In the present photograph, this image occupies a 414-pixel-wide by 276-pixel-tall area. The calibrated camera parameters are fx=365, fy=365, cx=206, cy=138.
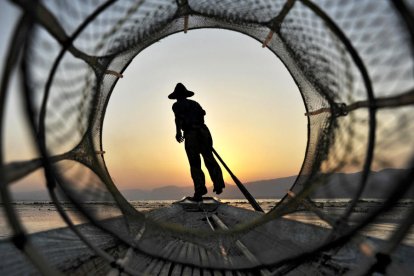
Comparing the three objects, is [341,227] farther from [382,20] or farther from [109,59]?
[109,59]

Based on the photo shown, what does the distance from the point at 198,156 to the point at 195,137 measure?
1.38ft

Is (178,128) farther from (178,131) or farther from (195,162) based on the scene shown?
(195,162)

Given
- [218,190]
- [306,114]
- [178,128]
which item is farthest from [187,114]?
[306,114]

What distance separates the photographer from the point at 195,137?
707 centimetres

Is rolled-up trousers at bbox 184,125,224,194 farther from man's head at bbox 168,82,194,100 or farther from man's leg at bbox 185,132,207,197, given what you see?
man's head at bbox 168,82,194,100

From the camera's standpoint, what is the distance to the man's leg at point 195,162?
7.07 metres

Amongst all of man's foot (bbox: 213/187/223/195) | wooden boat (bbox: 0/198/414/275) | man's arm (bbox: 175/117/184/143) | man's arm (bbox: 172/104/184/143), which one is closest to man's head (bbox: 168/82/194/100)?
man's arm (bbox: 172/104/184/143)

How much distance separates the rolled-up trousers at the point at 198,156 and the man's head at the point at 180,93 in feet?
2.21

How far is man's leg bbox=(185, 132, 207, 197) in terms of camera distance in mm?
7066

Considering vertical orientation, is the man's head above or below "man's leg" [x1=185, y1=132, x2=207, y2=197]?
above

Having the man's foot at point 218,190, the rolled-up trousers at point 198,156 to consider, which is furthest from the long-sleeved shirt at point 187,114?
the man's foot at point 218,190

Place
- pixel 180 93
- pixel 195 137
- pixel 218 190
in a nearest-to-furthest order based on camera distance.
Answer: pixel 180 93 < pixel 195 137 < pixel 218 190

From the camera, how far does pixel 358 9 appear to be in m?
2.31

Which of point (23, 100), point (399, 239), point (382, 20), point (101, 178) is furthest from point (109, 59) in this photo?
point (399, 239)
